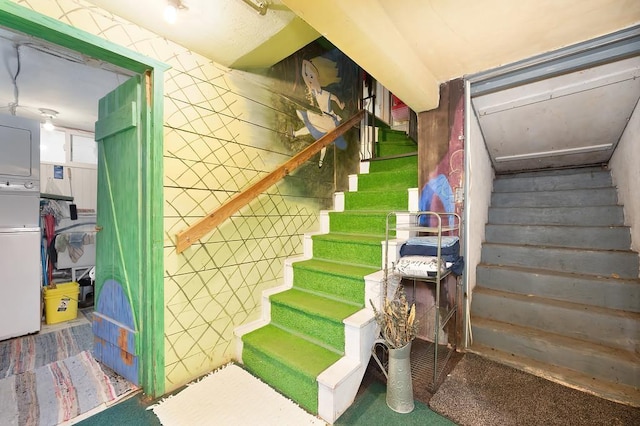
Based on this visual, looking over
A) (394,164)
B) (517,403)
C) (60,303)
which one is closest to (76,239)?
(60,303)

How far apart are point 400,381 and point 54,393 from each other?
231 cm

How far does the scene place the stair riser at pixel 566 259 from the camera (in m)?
2.15

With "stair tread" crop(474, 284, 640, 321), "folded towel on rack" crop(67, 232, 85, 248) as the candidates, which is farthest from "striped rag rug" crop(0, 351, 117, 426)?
"stair tread" crop(474, 284, 640, 321)

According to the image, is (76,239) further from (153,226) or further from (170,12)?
(170,12)

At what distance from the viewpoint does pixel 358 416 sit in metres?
1.61

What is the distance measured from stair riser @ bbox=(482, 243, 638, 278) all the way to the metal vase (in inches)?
65.6

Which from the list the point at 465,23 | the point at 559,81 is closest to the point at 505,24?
the point at 465,23

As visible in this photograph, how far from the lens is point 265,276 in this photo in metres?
2.47

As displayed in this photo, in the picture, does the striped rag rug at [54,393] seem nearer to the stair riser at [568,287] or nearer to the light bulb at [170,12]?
the light bulb at [170,12]

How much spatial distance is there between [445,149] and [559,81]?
921 millimetres

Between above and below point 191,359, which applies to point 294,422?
below

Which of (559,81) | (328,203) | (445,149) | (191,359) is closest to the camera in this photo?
(191,359)

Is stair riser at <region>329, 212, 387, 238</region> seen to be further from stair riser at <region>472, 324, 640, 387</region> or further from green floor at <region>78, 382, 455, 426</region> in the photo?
green floor at <region>78, 382, 455, 426</region>

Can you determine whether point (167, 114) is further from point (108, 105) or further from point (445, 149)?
point (445, 149)
